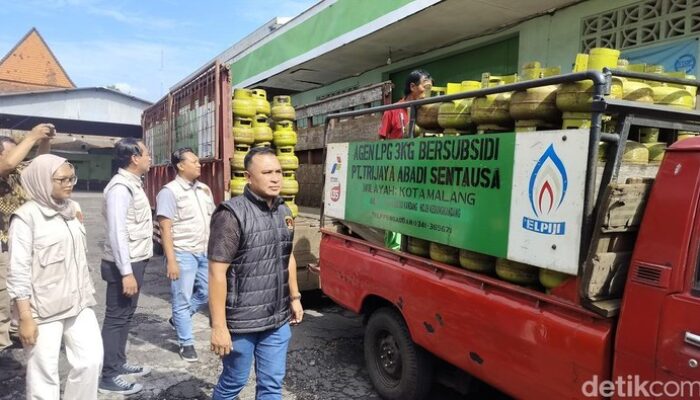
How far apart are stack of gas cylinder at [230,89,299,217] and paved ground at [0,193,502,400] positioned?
158cm

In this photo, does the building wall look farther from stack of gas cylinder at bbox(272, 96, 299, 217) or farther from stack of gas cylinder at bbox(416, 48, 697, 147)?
stack of gas cylinder at bbox(416, 48, 697, 147)

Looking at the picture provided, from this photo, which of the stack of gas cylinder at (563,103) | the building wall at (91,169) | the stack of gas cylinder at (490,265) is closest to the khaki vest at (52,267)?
the stack of gas cylinder at (490,265)

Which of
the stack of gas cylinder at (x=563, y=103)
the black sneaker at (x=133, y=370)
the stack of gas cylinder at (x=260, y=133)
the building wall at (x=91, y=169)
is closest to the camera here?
the stack of gas cylinder at (x=563, y=103)

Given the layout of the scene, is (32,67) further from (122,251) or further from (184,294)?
(122,251)

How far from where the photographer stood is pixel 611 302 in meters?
2.15

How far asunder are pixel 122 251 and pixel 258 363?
1.40m

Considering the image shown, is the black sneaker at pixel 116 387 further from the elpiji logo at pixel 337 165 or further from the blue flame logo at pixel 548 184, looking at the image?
the blue flame logo at pixel 548 184

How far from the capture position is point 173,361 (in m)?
4.25

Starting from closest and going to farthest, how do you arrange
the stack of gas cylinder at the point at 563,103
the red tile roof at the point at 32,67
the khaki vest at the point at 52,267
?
the stack of gas cylinder at the point at 563,103, the khaki vest at the point at 52,267, the red tile roof at the point at 32,67

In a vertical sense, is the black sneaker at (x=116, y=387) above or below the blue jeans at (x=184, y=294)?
below

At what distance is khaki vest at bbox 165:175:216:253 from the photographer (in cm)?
430

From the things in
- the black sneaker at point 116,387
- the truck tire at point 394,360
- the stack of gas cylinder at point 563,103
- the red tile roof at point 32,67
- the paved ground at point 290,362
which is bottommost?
the paved ground at point 290,362

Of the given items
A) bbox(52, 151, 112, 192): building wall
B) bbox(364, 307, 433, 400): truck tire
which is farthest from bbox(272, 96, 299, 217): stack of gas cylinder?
bbox(52, 151, 112, 192): building wall

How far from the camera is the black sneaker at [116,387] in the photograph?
11.8 ft
